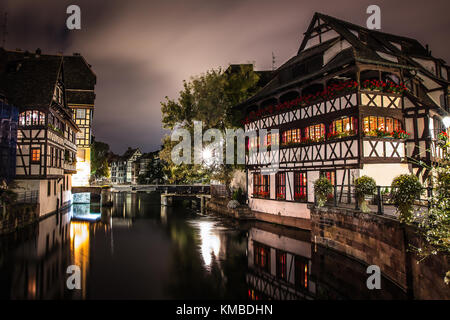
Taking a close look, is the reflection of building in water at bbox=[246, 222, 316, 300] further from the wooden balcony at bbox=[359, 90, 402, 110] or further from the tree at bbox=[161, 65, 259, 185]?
the tree at bbox=[161, 65, 259, 185]

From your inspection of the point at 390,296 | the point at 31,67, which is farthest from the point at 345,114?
the point at 31,67

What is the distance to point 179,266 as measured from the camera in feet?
46.0

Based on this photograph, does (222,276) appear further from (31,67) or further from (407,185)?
(31,67)

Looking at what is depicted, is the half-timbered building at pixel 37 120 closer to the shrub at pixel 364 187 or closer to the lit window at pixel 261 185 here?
the lit window at pixel 261 185

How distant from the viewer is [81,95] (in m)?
42.3

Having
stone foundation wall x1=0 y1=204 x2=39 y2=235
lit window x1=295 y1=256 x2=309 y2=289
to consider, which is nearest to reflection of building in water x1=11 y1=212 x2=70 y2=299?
stone foundation wall x1=0 y1=204 x2=39 y2=235

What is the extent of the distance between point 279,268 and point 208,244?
221 inches

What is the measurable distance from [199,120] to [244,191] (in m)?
7.92

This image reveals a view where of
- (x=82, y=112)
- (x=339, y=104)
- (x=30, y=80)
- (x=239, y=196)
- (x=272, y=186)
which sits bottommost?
(x=239, y=196)

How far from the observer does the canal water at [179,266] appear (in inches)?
422

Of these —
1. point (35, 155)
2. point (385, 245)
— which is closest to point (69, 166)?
point (35, 155)

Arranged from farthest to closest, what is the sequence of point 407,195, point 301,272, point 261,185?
point 261,185
point 301,272
point 407,195

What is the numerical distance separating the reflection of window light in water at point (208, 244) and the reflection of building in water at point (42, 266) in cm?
599

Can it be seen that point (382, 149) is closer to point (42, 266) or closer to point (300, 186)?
point (300, 186)
